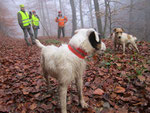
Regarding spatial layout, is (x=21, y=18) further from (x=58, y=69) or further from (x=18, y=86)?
(x=58, y=69)

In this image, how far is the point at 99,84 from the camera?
10.1 feet

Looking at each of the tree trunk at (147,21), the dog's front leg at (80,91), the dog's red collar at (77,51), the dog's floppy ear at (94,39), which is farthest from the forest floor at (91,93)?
the tree trunk at (147,21)

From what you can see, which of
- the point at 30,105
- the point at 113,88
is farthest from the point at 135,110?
the point at 30,105

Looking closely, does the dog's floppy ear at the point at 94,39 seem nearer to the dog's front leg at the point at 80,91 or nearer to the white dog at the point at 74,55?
the white dog at the point at 74,55

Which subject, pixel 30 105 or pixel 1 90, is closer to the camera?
pixel 30 105

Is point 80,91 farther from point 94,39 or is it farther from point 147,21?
point 147,21

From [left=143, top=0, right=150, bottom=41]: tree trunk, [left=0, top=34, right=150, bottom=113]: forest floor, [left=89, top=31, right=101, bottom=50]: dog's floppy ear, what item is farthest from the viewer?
[left=143, top=0, right=150, bottom=41]: tree trunk

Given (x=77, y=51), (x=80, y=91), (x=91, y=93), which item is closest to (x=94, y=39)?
(x=77, y=51)

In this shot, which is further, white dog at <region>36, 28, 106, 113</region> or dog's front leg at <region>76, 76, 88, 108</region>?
dog's front leg at <region>76, 76, 88, 108</region>

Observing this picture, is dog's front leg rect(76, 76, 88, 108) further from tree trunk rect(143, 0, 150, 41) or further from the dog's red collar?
tree trunk rect(143, 0, 150, 41)

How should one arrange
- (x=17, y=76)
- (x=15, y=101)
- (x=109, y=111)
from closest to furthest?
(x=109, y=111)
(x=15, y=101)
(x=17, y=76)

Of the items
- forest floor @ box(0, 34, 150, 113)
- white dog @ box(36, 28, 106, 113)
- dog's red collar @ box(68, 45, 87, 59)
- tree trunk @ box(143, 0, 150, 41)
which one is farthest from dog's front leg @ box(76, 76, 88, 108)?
tree trunk @ box(143, 0, 150, 41)

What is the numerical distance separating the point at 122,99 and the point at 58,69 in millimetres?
1762

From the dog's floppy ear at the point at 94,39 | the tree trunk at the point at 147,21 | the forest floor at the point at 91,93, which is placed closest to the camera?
the dog's floppy ear at the point at 94,39
